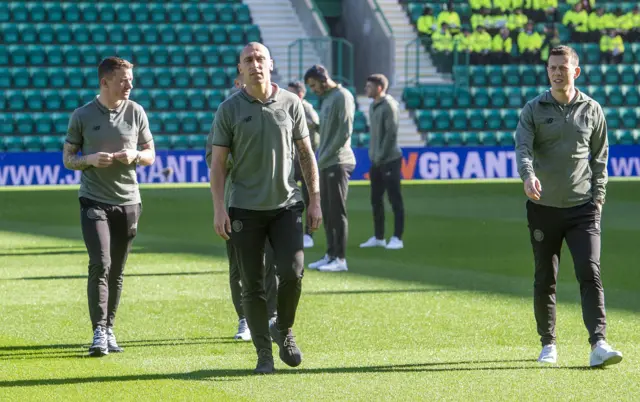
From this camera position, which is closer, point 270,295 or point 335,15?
point 270,295

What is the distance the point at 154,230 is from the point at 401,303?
7.99m

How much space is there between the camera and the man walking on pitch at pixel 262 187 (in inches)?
296

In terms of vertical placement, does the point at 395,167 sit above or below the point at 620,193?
above

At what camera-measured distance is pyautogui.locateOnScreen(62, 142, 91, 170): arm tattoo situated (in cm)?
849

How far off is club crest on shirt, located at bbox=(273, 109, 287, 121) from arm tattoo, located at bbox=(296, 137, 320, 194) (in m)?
0.22

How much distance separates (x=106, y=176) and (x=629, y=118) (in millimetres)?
26485

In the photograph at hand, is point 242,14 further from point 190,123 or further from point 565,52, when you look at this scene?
point 565,52

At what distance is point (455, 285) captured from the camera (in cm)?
1230

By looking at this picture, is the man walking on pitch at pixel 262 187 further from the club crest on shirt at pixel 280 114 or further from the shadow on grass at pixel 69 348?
the shadow on grass at pixel 69 348

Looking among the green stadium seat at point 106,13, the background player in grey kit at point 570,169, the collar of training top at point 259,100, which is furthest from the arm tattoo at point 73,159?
the green stadium seat at point 106,13

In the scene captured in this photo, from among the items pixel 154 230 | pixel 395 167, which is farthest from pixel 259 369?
pixel 154 230

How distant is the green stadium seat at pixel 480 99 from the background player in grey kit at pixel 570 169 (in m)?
24.9

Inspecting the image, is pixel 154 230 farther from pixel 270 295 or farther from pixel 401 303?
pixel 270 295

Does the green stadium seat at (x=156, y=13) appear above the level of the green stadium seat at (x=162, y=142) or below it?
above
